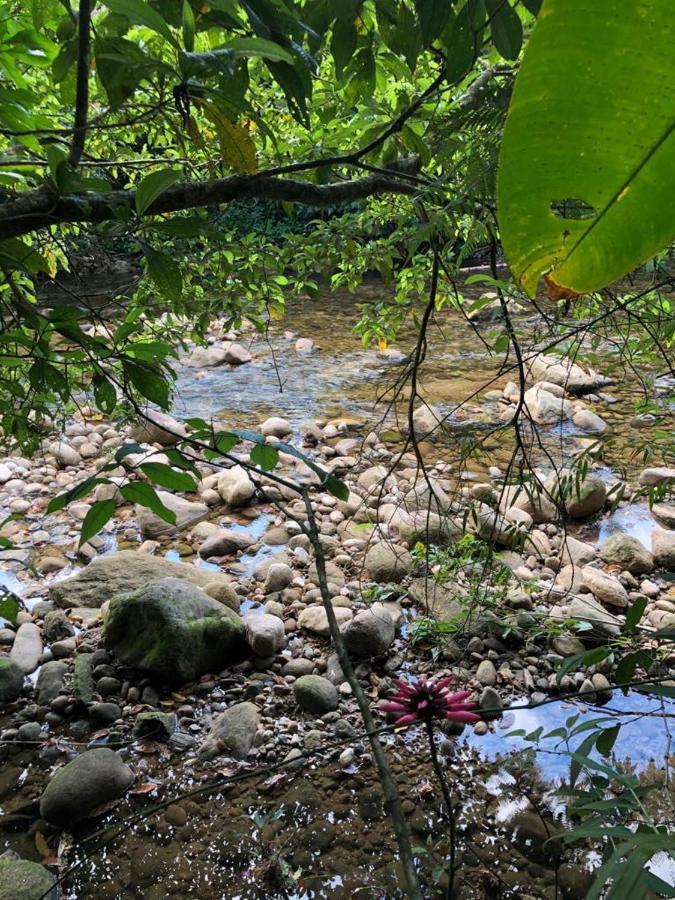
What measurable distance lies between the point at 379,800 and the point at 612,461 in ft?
8.52

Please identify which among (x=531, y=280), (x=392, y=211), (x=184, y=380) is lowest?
Result: (x=184, y=380)

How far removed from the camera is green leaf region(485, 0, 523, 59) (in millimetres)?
840

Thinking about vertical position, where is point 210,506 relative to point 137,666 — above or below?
below

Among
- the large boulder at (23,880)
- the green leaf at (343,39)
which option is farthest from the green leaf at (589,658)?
the large boulder at (23,880)

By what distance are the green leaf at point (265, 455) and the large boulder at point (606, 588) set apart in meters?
2.03

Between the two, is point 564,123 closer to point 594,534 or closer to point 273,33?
point 273,33

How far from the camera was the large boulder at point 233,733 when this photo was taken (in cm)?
189

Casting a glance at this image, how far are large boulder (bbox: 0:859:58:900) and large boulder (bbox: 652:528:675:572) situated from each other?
2406 mm

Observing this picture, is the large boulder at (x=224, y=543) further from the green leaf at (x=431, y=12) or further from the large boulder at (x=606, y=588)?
the green leaf at (x=431, y=12)

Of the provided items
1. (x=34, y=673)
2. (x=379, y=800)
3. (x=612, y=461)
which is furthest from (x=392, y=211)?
(x=612, y=461)

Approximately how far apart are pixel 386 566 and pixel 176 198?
197 cm

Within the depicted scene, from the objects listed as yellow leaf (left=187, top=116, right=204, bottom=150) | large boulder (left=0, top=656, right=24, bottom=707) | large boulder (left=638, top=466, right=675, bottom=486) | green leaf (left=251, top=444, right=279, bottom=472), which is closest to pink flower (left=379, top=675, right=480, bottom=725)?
green leaf (left=251, top=444, right=279, bottom=472)

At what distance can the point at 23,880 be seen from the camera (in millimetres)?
1379

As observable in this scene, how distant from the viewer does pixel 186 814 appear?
5.53 ft
